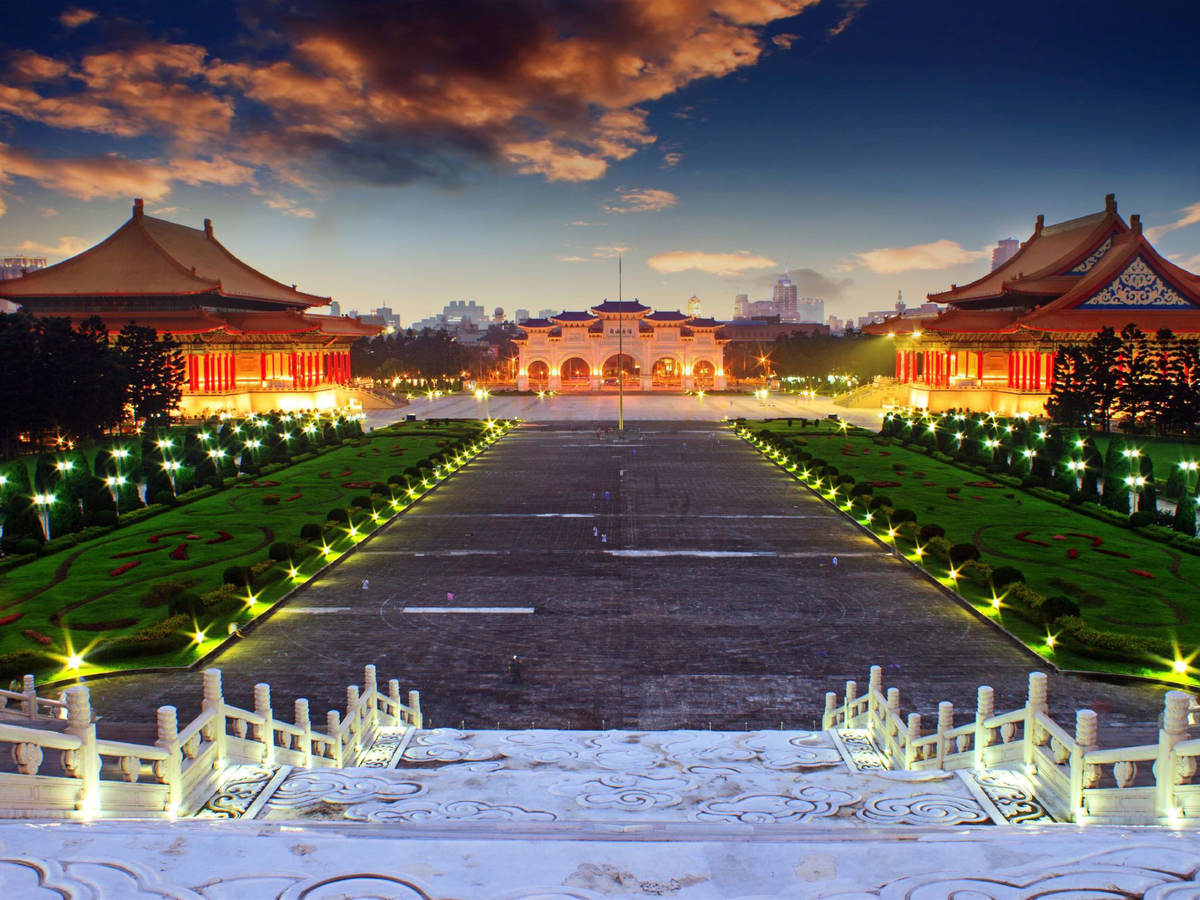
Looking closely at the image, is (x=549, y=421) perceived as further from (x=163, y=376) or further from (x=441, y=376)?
(x=441, y=376)

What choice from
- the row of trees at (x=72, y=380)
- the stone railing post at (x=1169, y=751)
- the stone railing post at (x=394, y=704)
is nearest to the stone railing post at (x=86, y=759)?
the stone railing post at (x=394, y=704)

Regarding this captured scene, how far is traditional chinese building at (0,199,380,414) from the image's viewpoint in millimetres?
64312

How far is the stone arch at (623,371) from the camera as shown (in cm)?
11300

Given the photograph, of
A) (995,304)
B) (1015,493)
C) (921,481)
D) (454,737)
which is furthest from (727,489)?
(995,304)

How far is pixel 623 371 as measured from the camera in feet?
421

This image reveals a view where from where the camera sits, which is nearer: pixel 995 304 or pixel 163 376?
pixel 163 376

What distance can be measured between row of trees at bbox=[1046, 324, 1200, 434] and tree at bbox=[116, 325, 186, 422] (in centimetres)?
4631

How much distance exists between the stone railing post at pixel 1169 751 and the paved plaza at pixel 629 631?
2468mm

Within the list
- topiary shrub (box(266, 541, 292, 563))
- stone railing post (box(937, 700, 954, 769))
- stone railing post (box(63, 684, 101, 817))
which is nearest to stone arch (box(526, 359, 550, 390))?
topiary shrub (box(266, 541, 292, 563))

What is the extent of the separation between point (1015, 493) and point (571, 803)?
2910cm

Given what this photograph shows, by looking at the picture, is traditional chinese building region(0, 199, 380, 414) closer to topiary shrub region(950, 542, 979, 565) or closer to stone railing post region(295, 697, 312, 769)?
topiary shrub region(950, 542, 979, 565)

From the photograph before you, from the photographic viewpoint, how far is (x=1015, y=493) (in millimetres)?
34094

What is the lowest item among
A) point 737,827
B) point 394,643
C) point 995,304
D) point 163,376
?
point 394,643

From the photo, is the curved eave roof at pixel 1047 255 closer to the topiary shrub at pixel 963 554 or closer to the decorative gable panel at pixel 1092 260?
the decorative gable panel at pixel 1092 260
